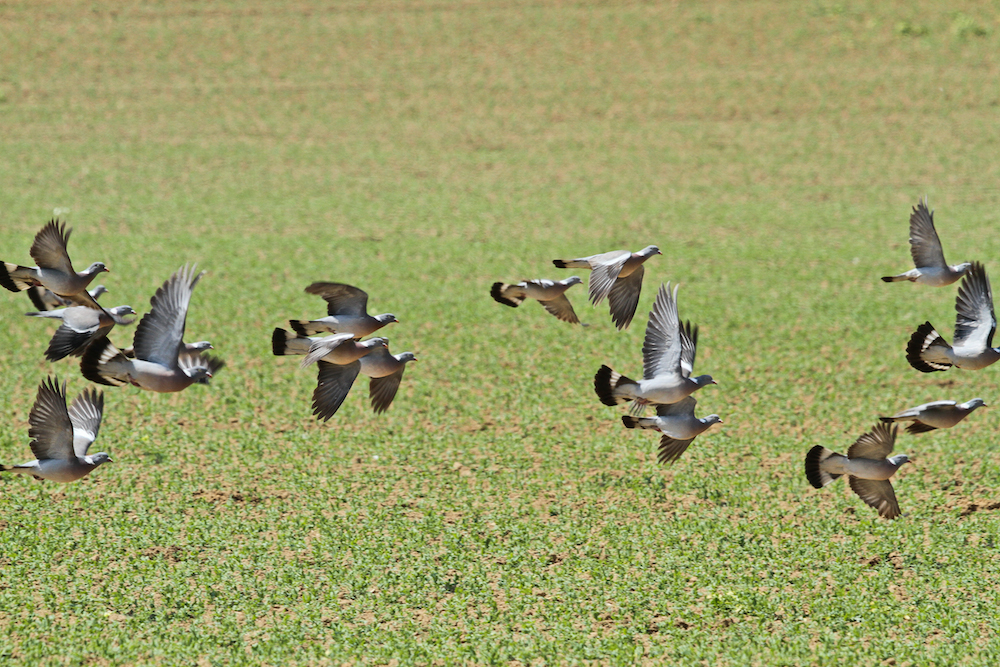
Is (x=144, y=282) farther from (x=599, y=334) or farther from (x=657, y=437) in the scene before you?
(x=657, y=437)

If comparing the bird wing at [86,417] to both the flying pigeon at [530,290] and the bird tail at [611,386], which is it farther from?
the bird tail at [611,386]

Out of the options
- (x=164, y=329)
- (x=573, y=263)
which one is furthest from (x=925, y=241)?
(x=164, y=329)

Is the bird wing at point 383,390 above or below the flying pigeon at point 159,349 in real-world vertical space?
below

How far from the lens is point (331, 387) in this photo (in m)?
4.80

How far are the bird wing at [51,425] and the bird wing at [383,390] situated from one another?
1471 mm

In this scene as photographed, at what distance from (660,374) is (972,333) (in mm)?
1667

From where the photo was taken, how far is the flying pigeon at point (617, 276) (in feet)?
16.1

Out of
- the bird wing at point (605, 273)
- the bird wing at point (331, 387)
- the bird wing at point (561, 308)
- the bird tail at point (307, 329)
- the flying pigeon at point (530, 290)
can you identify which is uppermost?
the bird wing at point (605, 273)

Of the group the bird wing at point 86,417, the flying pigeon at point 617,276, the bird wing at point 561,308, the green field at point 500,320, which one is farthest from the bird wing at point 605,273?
the bird wing at point 86,417

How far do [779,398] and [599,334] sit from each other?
250cm

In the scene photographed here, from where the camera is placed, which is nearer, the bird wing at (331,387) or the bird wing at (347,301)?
the bird wing at (331,387)

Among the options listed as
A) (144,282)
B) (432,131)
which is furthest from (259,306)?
(432,131)

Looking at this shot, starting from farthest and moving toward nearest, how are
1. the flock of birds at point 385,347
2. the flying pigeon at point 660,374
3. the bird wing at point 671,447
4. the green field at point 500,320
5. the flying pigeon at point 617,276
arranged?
the green field at point 500,320, the bird wing at point 671,447, the flying pigeon at point 660,374, the flying pigeon at point 617,276, the flock of birds at point 385,347

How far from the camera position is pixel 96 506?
848cm
